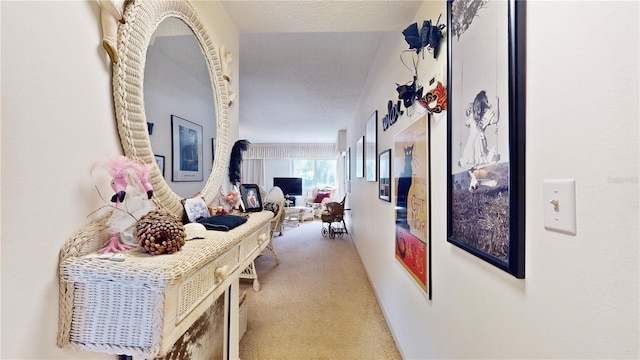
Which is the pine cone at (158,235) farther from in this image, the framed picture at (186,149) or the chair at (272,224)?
the chair at (272,224)

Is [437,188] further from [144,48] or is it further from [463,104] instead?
[144,48]

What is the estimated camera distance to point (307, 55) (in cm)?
266

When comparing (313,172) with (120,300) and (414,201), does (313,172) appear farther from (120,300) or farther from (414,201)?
(120,300)

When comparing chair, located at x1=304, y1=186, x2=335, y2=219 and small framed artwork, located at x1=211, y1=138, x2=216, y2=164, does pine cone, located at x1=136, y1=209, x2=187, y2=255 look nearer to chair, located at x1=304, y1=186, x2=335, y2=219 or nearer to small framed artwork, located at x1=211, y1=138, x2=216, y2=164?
small framed artwork, located at x1=211, y1=138, x2=216, y2=164

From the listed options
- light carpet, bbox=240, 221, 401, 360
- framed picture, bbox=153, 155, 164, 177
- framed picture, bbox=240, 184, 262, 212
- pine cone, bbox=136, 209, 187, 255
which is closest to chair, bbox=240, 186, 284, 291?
light carpet, bbox=240, 221, 401, 360

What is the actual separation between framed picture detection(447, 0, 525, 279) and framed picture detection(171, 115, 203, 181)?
115cm

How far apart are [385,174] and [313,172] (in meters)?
7.21

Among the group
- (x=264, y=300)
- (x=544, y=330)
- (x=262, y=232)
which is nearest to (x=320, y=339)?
(x=264, y=300)

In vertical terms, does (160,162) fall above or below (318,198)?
above

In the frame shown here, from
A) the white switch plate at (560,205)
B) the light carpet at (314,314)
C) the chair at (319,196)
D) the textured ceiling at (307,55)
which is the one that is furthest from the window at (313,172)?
the white switch plate at (560,205)

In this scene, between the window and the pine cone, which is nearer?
the pine cone

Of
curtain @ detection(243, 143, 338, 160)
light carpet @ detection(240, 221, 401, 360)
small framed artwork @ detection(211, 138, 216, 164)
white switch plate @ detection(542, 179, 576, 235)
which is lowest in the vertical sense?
light carpet @ detection(240, 221, 401, 360)

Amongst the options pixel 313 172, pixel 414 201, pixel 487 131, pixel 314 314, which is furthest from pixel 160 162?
pixel 313 172

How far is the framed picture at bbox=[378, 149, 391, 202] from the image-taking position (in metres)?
2.08
